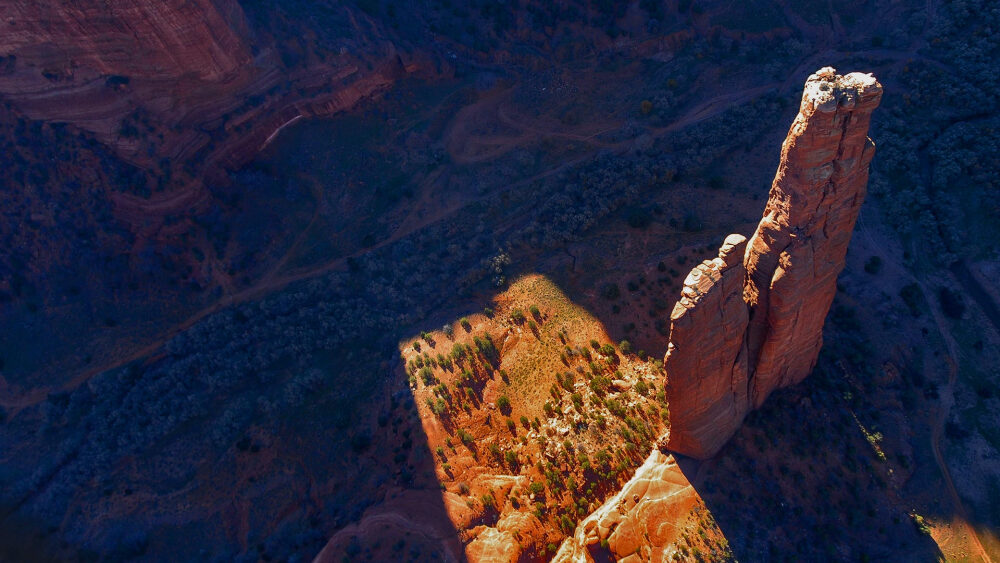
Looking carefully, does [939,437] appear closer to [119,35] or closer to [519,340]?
[519,340]

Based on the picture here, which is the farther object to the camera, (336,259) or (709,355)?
(336,259)

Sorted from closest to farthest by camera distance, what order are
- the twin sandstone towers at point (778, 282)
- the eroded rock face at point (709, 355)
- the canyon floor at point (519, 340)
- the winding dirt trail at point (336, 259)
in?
the twin sandstone towers at point (778, 282), the eroded rock face at point (709, 355), the canyon floor at point (519, 340), the winding dirt trail at point (336, 259)

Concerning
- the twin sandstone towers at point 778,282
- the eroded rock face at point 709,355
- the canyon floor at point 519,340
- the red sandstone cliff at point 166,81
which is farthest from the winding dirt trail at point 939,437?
the red sandstone cliff at point 166,81

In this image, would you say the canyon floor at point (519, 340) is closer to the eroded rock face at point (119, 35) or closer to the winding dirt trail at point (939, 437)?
the winding dirt trail at point (939, 437)

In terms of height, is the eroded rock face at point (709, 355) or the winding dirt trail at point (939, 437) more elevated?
the eroded rock face at point (709, 355)

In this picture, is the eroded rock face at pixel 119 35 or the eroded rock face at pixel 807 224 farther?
the eroded rock face at pixel 119 35

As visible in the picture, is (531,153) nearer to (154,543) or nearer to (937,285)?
(937,285)

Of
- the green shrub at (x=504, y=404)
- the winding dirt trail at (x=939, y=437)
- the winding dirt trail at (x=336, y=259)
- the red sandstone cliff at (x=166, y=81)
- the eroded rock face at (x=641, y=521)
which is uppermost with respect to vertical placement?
the red sandstone cliff at (x=166, y=81)

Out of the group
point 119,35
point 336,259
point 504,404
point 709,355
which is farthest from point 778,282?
point 119,35
